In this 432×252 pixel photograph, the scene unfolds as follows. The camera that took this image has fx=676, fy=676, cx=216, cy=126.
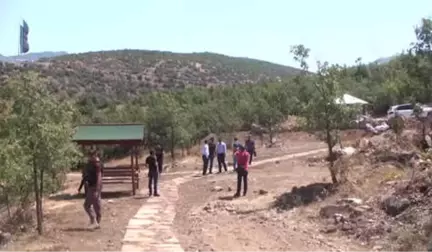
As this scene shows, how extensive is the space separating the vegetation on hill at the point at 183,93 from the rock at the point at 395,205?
497 centimetres

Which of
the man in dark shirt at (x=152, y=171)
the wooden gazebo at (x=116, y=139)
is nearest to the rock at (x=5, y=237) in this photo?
the wooden gazebo at (x=116, y=139)

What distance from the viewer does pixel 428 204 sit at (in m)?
14.1

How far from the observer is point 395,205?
14.8 m

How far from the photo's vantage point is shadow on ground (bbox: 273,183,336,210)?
17.9m

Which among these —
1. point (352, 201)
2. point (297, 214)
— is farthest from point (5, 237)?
point (352, 201)

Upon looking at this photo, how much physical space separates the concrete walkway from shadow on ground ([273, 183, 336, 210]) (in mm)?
2929

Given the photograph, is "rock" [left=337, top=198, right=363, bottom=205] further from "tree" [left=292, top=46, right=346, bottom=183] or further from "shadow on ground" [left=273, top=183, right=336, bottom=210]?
"tree" [left=292, top=46, right=346, bottom=183]

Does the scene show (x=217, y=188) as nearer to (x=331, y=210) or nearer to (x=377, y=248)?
(x=331, y=210)

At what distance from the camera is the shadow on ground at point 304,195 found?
58.7ft

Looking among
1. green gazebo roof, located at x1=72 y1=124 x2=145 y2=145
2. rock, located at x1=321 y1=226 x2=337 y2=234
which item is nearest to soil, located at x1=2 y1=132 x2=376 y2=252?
rock, located at x1=321 y1=226 x2=337 y2=234

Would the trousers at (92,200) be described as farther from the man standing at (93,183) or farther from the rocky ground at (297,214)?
the rocky ground at (297,214)

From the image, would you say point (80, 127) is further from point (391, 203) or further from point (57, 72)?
point (57, 72)

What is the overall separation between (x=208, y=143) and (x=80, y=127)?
7822 mm

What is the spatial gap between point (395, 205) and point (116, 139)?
10.3 meters
